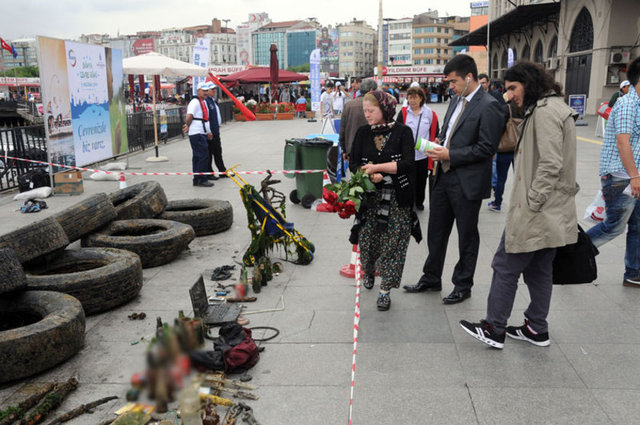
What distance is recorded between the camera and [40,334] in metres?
3.49

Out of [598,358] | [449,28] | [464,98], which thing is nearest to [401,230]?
[464,98]

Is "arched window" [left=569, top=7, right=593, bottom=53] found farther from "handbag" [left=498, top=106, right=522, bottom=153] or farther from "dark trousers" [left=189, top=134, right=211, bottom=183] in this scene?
"handbag" [left=498, top=106, right=522, bottom=153]

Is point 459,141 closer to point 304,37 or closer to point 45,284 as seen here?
point 45,284

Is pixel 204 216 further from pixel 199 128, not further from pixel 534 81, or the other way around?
pixel 534 81

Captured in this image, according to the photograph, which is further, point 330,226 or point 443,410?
point 330,226

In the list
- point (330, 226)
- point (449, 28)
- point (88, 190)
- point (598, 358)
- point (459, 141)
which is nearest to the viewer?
point (598, 358)

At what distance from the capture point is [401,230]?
14.6 ft

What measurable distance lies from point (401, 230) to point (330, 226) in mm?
3147

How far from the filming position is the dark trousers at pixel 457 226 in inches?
171

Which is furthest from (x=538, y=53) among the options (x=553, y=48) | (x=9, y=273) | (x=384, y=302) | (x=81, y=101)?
(x=9, y=273)

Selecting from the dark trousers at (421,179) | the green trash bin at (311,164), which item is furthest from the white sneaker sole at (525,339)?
the green trash bin at (311,164)

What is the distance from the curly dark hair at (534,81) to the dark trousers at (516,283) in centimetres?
99

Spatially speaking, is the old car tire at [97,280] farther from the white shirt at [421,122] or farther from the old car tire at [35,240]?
the white shirt at [421,122]

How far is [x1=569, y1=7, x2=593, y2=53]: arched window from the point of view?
27.4m
